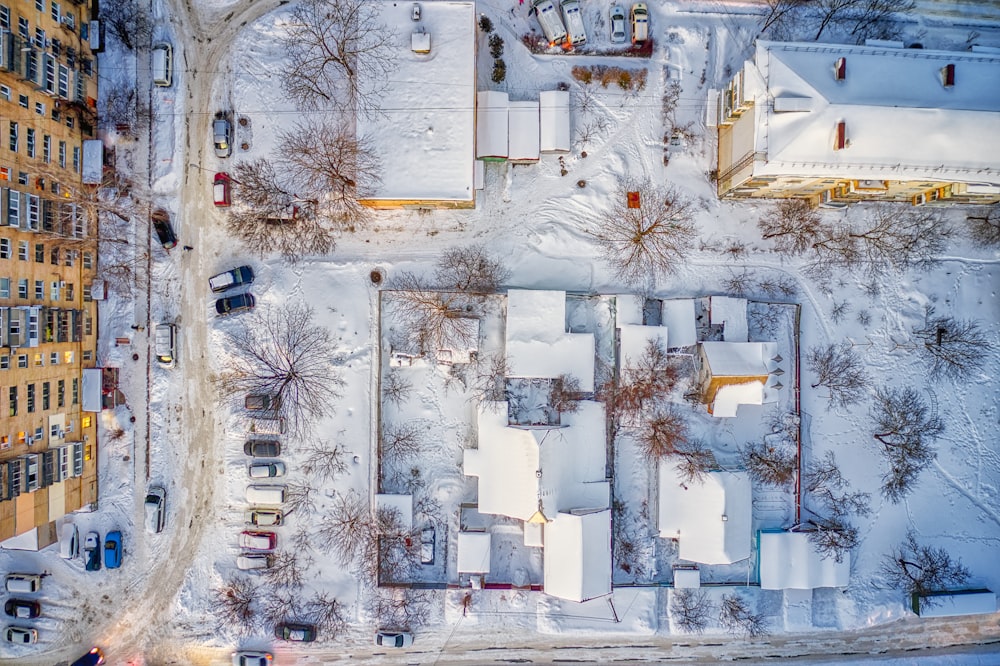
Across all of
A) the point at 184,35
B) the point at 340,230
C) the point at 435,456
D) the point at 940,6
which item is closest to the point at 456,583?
the point at 435,456

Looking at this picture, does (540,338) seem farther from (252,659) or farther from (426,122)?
(252,659)

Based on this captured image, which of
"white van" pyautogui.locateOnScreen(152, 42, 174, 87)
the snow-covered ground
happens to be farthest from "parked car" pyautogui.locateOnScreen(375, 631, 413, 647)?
"white van" pyautogui.locateOnScreen(152, 42, 174, 87)

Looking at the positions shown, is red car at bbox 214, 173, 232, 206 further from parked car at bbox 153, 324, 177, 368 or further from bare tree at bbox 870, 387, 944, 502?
bare tree at bbox 870, 387, 944, 502

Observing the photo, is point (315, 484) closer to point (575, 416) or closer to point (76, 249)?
point (575, 416)

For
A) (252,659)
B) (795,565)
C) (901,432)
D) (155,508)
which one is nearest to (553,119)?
(901,432)

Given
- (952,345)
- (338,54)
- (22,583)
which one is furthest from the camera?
(952,345)

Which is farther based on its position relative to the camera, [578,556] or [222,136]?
[222,136]
